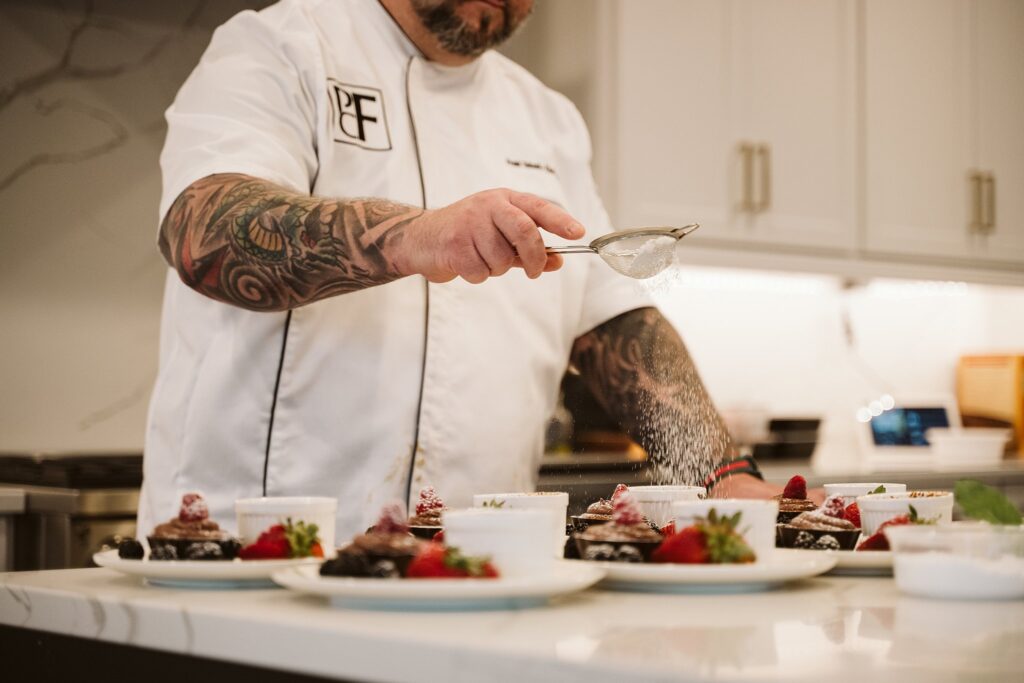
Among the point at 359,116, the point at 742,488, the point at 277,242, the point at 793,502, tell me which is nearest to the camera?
the point at 793,502

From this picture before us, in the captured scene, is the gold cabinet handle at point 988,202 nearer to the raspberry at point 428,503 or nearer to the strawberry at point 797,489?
the strawberry at point 797,489

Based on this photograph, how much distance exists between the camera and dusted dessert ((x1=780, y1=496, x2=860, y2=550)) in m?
1.04

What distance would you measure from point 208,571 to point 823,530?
0.52 meters

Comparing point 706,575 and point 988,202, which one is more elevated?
point 988,202

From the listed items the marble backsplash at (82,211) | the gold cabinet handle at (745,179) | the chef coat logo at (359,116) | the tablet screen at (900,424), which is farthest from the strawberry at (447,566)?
the tablet screen at (900,424)

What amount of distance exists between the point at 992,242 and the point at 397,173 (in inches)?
94.5

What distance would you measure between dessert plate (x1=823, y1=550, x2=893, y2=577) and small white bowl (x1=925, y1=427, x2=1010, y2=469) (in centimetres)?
234

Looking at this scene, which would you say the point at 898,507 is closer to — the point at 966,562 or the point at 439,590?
the point at 966,562

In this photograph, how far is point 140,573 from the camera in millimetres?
912

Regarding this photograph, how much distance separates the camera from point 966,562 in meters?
0.86

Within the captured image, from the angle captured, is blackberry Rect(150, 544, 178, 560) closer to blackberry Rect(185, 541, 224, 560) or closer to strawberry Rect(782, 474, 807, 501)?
blackberry Rect(185, 541, 224, 560)

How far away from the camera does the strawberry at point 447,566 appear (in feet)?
2.61

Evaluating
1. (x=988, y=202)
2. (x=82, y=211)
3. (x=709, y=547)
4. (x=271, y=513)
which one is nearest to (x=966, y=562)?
(x=709, y=547)

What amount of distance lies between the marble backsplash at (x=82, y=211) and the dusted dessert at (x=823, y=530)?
73.9 inches
